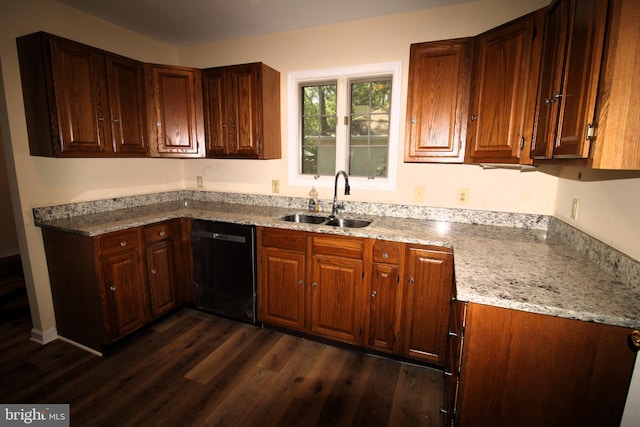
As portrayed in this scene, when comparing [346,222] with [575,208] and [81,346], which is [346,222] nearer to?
[575,208]

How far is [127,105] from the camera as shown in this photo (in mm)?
2527

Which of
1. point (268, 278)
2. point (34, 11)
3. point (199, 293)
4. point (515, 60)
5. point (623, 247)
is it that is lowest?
point (199, 293)

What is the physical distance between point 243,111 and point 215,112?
0.32 m

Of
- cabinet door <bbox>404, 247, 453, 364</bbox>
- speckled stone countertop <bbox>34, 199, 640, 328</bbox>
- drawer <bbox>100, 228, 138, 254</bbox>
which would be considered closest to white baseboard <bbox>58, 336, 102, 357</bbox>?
drawer <bbox>100, 228, 138, 254</bbox>

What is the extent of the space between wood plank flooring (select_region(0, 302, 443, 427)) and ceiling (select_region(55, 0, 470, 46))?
2.58 meters

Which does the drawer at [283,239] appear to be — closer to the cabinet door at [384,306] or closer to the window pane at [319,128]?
the cabinet door at [384,306]

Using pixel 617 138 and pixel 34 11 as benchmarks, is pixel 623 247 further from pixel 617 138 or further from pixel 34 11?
pixel 34 11

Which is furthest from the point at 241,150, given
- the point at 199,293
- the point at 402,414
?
the point at 402,414

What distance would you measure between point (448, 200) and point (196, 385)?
7.34 ft

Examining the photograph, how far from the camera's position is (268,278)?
8.05 feet

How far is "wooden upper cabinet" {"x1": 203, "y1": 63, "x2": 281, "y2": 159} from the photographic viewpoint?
2.61 m

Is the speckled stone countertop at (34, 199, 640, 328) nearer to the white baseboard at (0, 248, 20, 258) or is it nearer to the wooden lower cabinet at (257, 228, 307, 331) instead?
the wooden lower cabinet at (257, 228, 307, 331)

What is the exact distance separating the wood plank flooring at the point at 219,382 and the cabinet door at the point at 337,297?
180mm

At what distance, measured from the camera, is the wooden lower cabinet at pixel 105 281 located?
2135 millimetres
